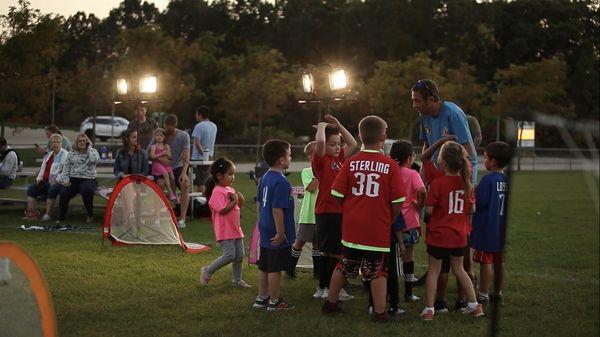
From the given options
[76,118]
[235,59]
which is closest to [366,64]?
[235,59]

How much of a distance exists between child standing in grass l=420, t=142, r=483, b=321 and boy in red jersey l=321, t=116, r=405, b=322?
1.38 feet

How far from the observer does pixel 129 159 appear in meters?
13.2

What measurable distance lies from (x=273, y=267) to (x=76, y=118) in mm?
54450

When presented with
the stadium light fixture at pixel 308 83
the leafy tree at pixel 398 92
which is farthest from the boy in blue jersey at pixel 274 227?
the leafy tree at pixel 398 92

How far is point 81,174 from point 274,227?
7.43 metres

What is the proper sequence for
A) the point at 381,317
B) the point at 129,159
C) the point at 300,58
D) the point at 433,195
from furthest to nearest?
the point at 300,58, the point at 129,159, the point at 433,195, the point at 381,317

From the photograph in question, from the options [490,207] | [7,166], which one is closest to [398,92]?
[7,166]

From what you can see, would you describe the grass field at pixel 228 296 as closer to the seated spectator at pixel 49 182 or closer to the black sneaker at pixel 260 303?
the black sneaker at pixel 260 303

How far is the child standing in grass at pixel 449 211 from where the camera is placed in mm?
6625

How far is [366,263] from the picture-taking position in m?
6.43

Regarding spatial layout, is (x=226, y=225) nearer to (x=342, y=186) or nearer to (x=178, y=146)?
(x=342, y=186)

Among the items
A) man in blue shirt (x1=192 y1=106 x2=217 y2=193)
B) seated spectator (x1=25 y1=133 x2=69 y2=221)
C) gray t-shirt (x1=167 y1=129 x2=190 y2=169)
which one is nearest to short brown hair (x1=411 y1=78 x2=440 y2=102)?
gray t-shirt (x1=167 y1=129 x2=190 y2=169)

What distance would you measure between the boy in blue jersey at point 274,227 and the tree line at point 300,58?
17.2 meters

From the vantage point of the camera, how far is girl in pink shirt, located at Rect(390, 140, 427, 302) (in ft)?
24.4
